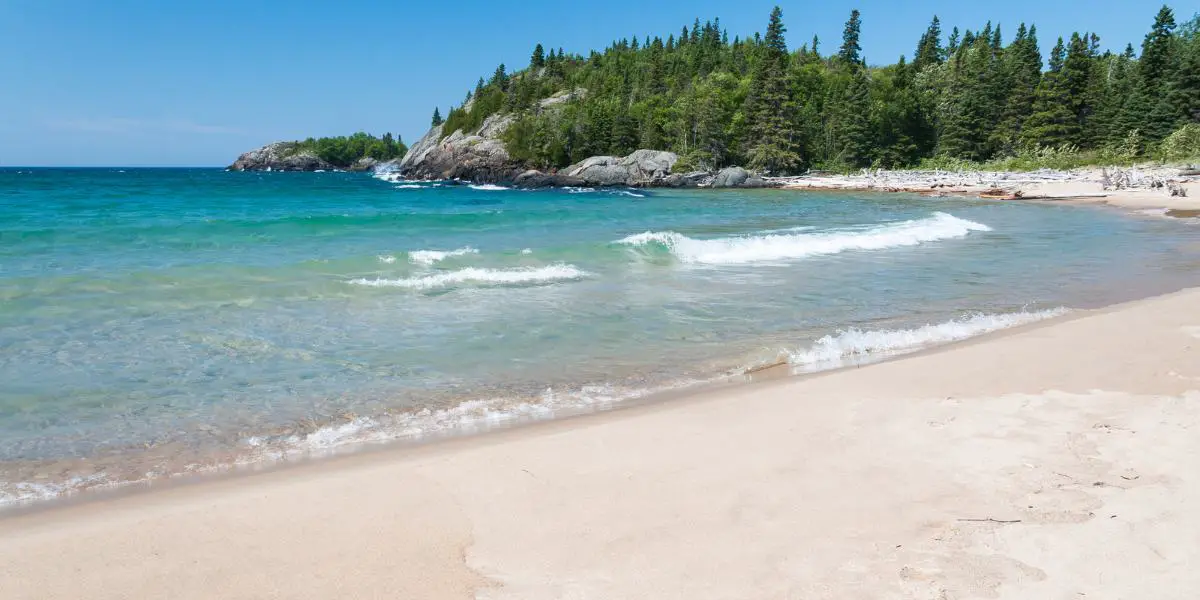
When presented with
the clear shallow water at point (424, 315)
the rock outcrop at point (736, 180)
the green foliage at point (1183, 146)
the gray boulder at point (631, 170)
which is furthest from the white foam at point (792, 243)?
the gray boulder at point (631, 170)

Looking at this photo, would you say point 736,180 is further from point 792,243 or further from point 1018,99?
point 792,243

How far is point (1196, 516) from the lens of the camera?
361cm

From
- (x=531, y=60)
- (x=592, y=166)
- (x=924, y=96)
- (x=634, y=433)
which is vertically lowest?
(x=634, y=433)

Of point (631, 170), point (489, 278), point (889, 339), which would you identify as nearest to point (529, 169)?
point (631, 170)

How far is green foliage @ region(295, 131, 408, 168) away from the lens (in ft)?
610

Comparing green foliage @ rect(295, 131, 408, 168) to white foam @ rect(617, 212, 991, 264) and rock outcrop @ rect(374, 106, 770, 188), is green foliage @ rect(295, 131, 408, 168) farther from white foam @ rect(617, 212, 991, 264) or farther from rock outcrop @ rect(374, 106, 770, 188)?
white foam @ rect(617, 212, 991, 264)

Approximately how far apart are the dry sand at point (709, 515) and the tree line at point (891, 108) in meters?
59.7

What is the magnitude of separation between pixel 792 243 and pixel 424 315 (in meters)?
13.3

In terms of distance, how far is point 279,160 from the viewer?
179 m

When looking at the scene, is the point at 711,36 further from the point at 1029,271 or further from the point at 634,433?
the point at 634,433

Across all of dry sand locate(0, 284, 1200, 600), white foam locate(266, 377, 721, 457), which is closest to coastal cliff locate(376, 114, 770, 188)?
white foam locate(266, 377, 721, 457)

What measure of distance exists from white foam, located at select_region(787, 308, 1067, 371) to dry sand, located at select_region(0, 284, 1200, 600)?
7.22 feet

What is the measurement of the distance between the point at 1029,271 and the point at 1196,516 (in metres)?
13.2

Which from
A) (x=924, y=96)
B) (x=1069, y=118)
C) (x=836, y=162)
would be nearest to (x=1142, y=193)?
(x=1069, y=118)
